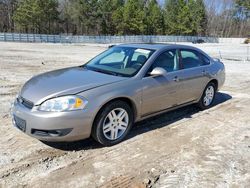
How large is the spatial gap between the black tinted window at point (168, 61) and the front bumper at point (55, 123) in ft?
5.40

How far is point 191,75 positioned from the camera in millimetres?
5641

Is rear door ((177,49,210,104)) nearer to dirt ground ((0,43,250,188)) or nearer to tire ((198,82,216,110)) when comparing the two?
tire ((198,82,216,110))

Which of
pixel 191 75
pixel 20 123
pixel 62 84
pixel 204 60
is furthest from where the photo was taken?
pixel 204 60

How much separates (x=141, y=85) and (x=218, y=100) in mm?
3503

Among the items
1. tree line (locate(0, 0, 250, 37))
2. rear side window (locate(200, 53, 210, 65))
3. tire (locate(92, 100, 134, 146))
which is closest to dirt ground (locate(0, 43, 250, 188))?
tire (locate(92, 100, 134, 146))

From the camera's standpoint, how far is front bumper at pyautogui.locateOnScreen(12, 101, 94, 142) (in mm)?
3771

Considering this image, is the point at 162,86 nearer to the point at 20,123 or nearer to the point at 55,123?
the point at 55,123

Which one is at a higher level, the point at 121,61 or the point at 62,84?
the point at 121,61

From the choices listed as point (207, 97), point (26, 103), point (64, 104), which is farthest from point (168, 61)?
point (26, 103)

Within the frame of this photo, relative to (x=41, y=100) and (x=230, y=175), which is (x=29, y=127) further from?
(x=230, y=175)

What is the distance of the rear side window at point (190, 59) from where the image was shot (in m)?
5.64

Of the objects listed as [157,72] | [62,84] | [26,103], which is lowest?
[26,103]

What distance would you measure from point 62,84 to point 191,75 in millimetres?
2655

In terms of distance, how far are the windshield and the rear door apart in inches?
34.1
